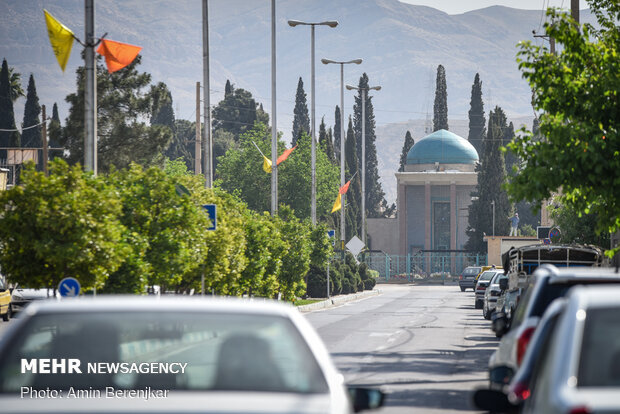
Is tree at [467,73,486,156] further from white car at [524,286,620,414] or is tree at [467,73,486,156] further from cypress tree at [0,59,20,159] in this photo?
white car at [524,286,620,414]

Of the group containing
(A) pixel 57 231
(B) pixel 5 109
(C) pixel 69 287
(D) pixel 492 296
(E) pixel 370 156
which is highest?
(B) pixel 5 109

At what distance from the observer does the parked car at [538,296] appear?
28.9ft

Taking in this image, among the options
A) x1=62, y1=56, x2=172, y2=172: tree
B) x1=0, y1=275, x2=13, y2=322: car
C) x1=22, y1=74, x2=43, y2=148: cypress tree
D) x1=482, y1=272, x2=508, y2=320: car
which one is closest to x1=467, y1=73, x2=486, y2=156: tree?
x1=22, y1=74, x2=43, y2=148: cypress tree

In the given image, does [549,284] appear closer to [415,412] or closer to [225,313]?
[415,412]

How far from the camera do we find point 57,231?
59.2 feet

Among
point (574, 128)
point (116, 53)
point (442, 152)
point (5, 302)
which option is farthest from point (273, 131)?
point (442, 152)

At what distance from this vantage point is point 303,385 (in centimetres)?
476

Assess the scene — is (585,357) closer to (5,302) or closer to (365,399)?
(365,399)

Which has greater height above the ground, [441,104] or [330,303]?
[441,104]

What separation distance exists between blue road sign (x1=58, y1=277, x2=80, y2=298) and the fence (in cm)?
7181

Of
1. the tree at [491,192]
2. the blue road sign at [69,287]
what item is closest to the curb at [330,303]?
the blue road sign at [69,287]

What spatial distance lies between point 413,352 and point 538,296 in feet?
36.7

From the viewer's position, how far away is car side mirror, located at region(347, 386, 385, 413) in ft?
18.3

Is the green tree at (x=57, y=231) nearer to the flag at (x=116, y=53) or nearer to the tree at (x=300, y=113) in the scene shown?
the flag at (x=116, y=53)
